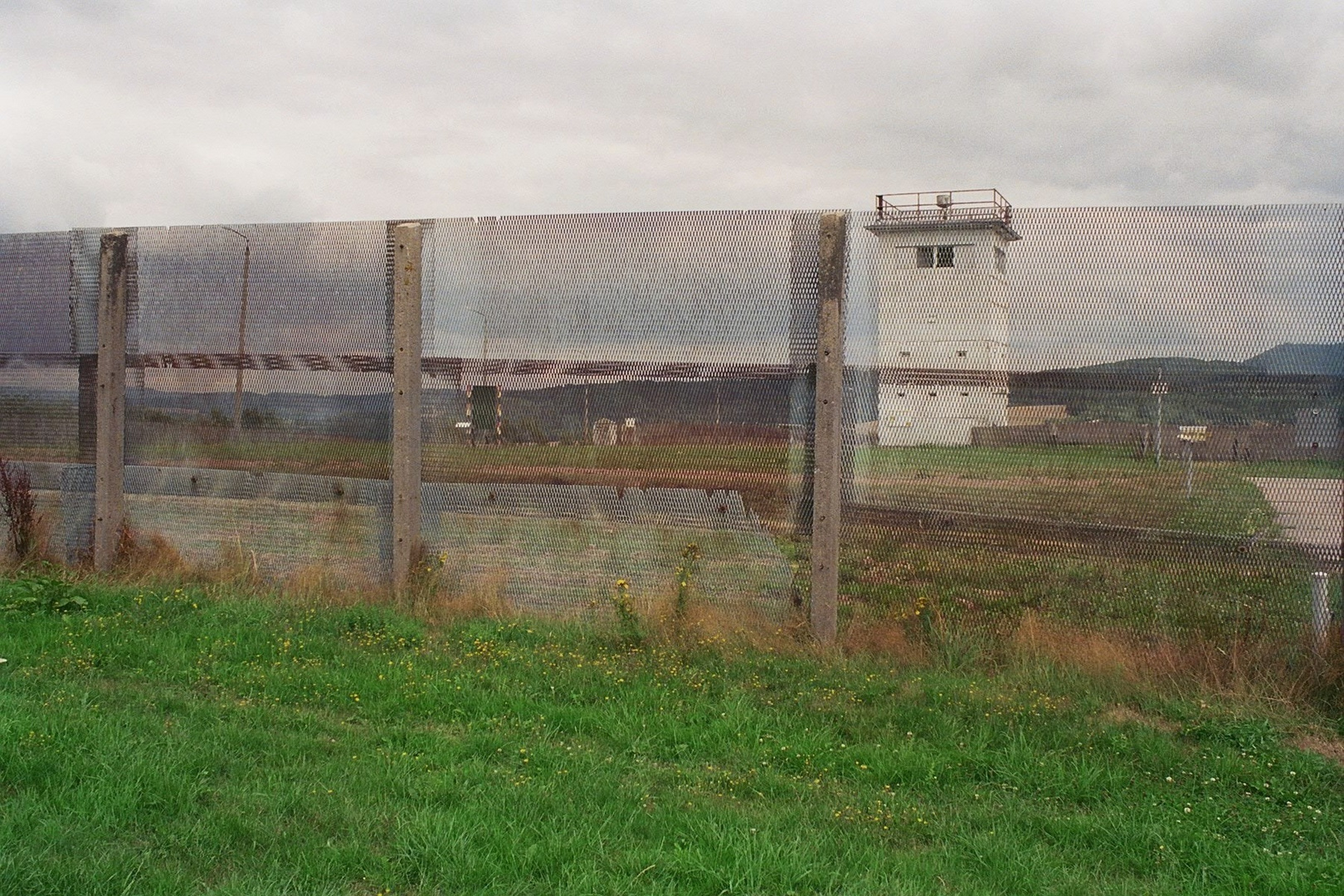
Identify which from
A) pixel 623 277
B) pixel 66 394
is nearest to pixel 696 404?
pixel 623 277

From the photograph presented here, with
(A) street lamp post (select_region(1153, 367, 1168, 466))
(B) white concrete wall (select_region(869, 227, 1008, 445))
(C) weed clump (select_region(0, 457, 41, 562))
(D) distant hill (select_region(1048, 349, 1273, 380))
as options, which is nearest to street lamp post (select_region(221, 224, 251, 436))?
(C) weed clump (select_region(0, 457, 41, 562))

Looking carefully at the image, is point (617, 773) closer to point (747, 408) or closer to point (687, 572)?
point (687, 572)

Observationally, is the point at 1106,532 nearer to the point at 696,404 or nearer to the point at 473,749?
the point at 696,404

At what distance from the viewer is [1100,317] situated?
5.77m

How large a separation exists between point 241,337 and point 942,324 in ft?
15.2

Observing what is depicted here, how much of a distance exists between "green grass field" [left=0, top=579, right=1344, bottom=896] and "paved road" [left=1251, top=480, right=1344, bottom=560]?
2.67 feet

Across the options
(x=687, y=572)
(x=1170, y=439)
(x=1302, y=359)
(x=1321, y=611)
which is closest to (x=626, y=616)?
(x=687, y=572)

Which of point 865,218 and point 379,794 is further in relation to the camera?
point 865,218

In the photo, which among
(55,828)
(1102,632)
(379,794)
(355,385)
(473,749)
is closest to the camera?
(55,828)

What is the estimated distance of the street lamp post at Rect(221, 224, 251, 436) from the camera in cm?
766

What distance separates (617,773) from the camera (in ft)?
14.3

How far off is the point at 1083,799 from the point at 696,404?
9.94ft

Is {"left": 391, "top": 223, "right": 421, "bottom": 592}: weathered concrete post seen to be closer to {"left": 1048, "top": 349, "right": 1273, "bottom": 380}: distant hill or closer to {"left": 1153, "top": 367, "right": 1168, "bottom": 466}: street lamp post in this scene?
{"left": 1048, "top": 349, "right": 1273, "bottom": 380}: distant hill

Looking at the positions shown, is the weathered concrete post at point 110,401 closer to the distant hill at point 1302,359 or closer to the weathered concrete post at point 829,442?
the weathered concrete post at point 829,442
